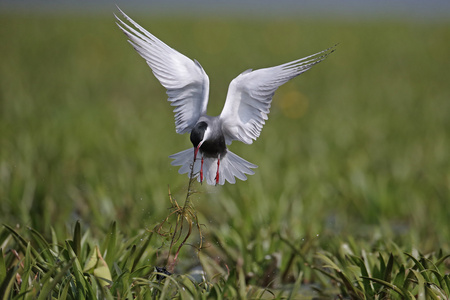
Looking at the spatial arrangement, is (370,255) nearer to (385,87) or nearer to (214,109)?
(214,109)

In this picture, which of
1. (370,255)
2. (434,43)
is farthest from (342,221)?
(434,43)

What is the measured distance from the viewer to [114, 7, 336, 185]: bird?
1491 millimetres

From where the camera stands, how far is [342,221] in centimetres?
335

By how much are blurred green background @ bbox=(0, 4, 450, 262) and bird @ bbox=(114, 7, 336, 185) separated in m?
0.21

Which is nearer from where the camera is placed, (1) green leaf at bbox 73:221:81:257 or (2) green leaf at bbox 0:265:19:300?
(2) green leaf at bbox 0:265:19:300

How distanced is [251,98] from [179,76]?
0.20 metres

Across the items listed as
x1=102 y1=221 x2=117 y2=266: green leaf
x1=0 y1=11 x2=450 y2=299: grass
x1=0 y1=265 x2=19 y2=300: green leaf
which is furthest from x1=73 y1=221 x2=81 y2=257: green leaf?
x1=0 y1=265 x2=19 y2=300: green leaf

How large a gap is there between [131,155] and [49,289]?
8.78 feet

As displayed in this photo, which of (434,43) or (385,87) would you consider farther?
(434,43)

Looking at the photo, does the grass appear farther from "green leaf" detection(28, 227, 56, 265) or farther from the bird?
the bird

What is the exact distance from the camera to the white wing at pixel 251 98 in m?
1.50

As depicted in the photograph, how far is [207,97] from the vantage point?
1530 millimetres

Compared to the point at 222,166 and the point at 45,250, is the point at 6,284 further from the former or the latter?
the point at 222,166

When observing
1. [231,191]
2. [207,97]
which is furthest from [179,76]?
[231,191]
